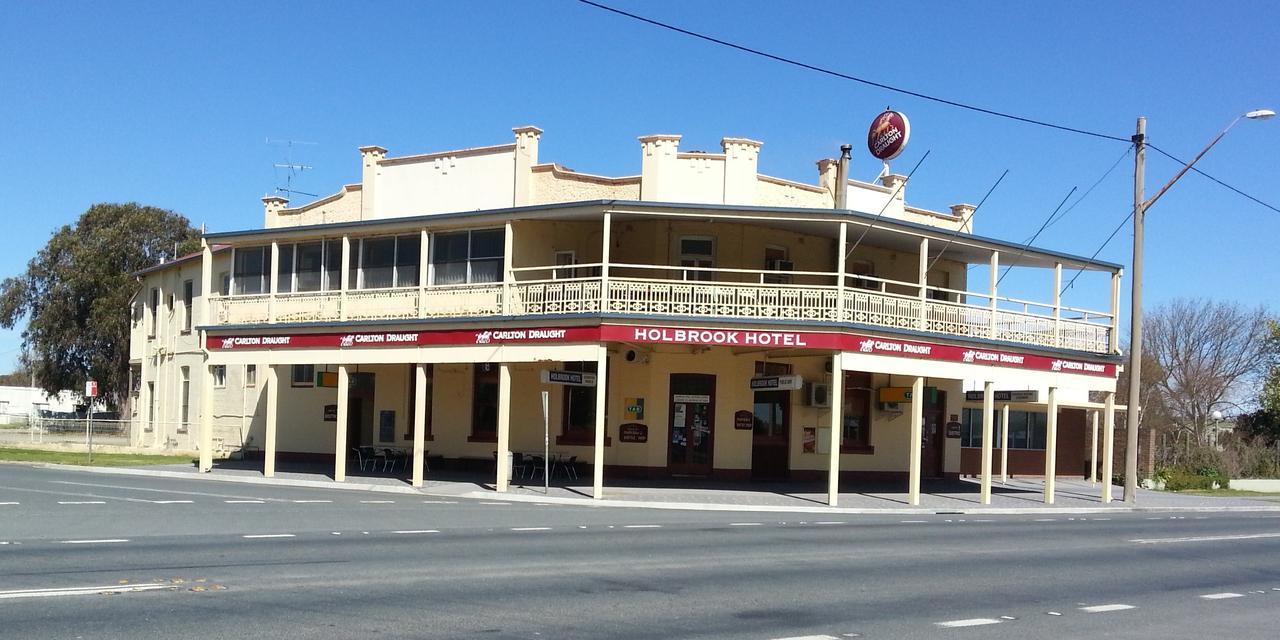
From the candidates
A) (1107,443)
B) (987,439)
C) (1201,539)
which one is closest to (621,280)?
(987,439)

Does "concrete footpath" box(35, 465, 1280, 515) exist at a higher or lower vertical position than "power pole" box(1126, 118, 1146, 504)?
lower

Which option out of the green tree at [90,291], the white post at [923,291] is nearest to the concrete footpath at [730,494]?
the white post at [923,291]

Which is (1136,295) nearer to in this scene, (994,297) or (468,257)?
(994,297)

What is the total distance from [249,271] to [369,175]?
4.54 m

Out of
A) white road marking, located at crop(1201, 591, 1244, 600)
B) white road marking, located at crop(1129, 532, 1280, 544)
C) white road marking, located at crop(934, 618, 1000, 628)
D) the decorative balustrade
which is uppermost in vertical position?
the decorative balustrade

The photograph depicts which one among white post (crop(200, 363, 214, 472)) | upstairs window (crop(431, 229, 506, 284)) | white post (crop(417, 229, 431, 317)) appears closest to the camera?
white post (crop(417, 229, 431, 317))

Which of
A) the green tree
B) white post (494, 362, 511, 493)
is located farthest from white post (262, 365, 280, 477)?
the green tree

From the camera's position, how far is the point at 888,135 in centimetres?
2895

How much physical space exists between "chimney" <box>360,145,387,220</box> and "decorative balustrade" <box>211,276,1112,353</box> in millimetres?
2686

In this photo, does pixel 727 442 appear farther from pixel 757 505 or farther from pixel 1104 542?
pixel 1104 542

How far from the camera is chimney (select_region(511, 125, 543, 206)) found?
2775cm

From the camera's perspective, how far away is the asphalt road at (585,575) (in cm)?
925

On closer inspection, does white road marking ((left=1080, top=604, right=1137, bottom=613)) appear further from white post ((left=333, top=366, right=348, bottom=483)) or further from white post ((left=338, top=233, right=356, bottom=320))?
white post ((left=338, top=233, right=356, bottom=320))

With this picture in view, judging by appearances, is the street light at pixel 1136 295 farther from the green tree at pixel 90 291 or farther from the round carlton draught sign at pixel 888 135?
the green tree at pixel 90 291
